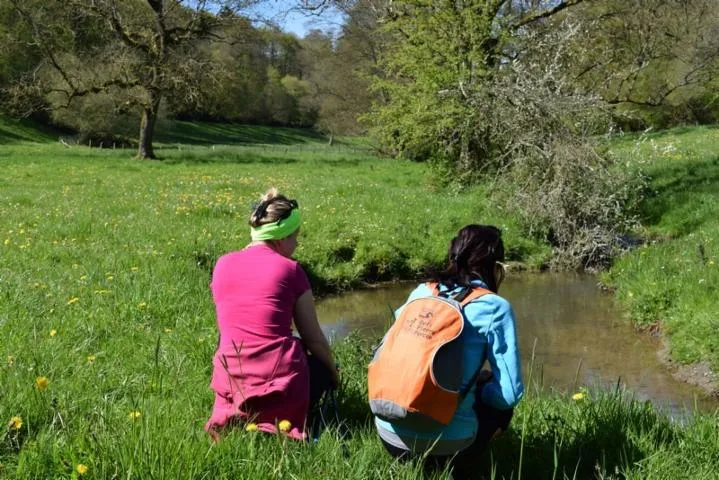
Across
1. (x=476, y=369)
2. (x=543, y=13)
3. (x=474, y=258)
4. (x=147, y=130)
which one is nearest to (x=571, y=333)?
(x=474, y=258)

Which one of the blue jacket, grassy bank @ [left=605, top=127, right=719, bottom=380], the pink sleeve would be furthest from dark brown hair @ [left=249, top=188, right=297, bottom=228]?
grassy bank @ [left=605, top=127, right=719, bottom=380]

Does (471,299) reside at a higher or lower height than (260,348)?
higher

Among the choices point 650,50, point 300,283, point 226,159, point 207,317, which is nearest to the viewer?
point 300,283

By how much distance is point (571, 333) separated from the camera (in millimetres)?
8148

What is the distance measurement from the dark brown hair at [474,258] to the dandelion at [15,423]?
80.9 inches

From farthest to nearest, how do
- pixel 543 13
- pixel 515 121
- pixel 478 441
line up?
pixel 543 13 < pixel 515 121 < pixel 478 441

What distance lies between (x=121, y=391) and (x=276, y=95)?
6524cm

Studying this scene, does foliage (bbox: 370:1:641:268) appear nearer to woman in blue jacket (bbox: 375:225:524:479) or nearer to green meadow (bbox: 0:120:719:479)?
green meadow (bbox: 0:120:719:479)

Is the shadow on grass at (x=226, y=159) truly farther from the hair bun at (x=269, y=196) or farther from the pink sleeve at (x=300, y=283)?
the pink sleeve at (x=300, y=283)

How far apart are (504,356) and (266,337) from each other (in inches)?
47.1

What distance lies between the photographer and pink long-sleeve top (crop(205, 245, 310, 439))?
11.3ft

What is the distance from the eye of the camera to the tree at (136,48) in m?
26.7

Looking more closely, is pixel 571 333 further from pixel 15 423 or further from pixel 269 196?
pixel 15 423

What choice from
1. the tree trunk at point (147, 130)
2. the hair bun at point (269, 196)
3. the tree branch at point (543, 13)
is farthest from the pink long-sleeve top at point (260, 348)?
the tree trunk at point (147, 130)
